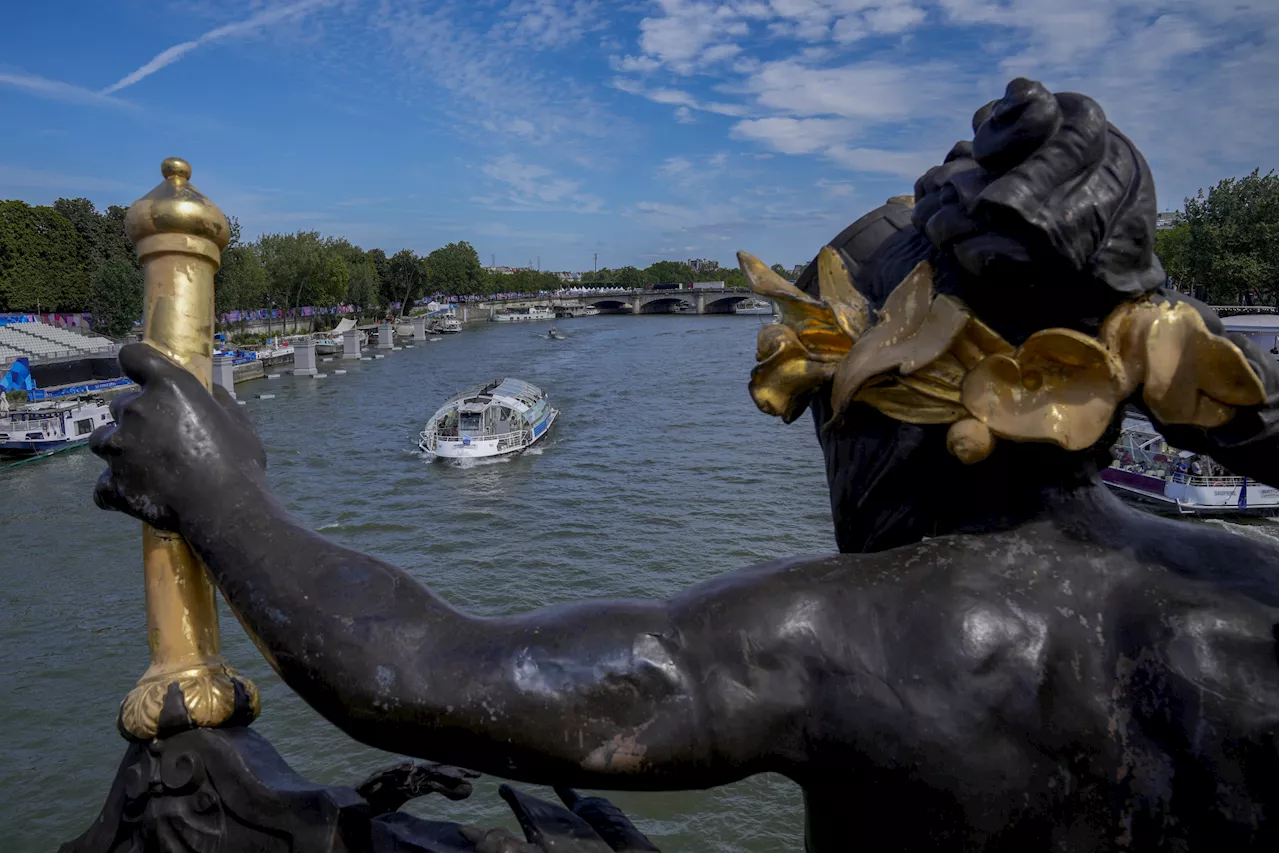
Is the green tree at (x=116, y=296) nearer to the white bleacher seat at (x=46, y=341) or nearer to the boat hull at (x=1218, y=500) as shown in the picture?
the white bleacher seat at (x=46, y=341)

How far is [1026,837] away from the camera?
1.24 m

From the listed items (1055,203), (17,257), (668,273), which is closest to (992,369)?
(1055,203)

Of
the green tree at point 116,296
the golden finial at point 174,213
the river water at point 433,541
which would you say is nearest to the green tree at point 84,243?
the green tree at point 116,296

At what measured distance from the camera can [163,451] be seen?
1330 millimetres

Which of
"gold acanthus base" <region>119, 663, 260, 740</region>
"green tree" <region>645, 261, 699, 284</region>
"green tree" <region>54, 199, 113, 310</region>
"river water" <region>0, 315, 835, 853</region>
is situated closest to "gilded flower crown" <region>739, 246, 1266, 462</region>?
"gold acanthus base" <region>119, 663, 260, 740</region>

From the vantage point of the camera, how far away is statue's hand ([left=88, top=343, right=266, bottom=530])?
4.36ft

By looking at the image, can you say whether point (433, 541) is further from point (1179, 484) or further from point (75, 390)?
point (75, 390)

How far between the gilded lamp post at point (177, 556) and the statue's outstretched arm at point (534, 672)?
17 centimetres

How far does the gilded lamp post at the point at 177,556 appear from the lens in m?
1.38

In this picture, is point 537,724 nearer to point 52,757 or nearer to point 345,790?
point 345,790

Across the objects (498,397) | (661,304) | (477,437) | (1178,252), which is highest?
(1178,252)

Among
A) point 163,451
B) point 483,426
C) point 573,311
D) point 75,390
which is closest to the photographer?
point 163,451

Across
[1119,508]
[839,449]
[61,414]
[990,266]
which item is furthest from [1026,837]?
[61,414]

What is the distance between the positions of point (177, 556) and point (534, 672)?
0.60m
